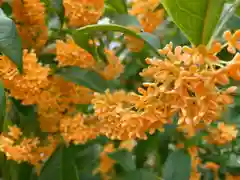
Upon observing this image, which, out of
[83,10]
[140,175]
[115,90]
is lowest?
[140,175]

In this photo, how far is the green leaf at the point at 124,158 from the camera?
0.82 meters

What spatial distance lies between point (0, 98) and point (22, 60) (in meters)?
0.06

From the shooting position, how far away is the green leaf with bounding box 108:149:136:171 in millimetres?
825

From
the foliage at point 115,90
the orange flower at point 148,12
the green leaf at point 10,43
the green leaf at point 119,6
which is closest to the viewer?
the foliage at point 115,90

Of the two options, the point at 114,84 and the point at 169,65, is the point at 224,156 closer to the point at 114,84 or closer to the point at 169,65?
the point at 114,84

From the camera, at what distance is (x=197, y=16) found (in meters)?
0.45

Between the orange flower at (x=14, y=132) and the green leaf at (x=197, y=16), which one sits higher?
the green leaf at (x=197, y=16)

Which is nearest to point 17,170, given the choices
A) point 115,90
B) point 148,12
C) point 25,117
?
point 25,117

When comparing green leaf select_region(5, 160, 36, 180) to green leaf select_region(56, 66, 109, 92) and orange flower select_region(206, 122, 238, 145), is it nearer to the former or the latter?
green leaf select_region(56, 66, 109, 92)

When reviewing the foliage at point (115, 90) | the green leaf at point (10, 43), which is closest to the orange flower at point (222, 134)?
the foliage at point (115, 90)

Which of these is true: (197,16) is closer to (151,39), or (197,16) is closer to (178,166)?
(151,39)

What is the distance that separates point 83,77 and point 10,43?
154 millimetres

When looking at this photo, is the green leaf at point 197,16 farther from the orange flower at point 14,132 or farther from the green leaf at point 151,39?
the orange flower at point 14,132

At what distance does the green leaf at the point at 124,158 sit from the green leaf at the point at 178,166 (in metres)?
0.10
